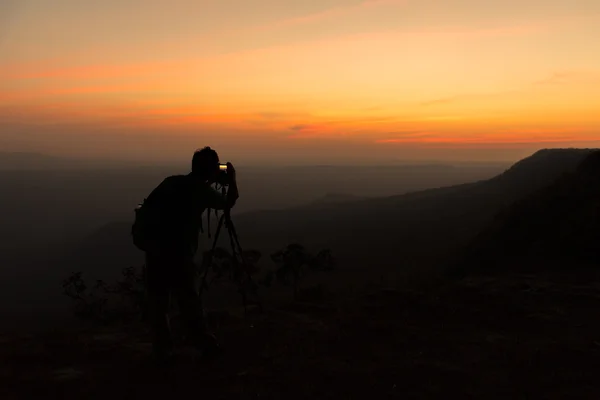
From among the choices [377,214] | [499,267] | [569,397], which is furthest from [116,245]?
[569,397]

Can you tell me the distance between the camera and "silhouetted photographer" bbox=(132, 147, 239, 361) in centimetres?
555

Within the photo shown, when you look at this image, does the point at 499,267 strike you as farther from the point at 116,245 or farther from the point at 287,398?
the point at 116,245

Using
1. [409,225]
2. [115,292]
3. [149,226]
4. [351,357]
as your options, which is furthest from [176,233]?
[409,225]

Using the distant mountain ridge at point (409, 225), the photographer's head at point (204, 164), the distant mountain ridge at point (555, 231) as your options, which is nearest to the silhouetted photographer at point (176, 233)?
the photographer's head at point (204, 164)

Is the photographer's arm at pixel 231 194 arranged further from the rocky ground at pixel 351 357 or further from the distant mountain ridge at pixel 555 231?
the distant mountain ridge at pixel 555 231

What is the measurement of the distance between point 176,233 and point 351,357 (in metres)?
3.03

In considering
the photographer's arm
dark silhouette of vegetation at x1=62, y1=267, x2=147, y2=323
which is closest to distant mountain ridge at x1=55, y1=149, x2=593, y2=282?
dark silhouette of vegetation at x1=62, y1=267, x2=147, y2=323

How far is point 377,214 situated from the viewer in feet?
291

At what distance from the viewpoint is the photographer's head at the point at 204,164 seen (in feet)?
18.8

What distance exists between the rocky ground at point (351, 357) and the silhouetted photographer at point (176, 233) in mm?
716

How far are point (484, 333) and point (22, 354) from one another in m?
7.21

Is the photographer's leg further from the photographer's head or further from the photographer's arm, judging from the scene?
the photographer's head

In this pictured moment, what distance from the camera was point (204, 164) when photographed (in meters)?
5.74

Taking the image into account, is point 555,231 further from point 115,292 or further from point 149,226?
point 115,292
